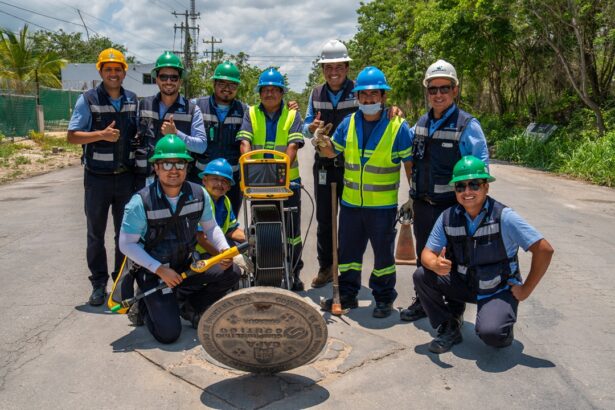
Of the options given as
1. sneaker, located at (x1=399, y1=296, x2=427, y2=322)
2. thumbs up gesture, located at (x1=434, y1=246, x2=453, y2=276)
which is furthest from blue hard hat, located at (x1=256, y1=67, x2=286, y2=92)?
sneaker, located at (x1=399, y1=296, x2=427, y2=322)

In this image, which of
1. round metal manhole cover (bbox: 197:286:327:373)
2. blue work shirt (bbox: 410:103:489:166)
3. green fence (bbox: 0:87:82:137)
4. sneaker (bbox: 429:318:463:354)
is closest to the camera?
round metal manhole cover (bbox: 197:286:327:373)

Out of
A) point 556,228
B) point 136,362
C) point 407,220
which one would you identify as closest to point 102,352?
point 136,362

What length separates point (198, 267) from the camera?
4.05 meters

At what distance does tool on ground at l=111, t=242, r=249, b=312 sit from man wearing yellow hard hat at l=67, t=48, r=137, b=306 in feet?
3.38

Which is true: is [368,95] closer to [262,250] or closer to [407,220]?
[407,220]

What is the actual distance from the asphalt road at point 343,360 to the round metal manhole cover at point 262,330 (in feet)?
→ 0.76

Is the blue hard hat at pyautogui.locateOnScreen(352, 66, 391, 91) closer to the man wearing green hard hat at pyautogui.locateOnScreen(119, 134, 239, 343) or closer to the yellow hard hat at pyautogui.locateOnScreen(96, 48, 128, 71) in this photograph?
the man wearing green hard hat at pyautogui.locateOnScreen(119, 134, 239, 343)

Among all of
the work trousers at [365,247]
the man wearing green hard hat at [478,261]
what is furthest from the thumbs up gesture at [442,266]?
the work trousers at [365,247]

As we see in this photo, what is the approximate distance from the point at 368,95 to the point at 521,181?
10.2 m

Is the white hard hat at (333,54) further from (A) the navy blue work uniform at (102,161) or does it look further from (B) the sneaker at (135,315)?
(B) the sneaker at (135,315)

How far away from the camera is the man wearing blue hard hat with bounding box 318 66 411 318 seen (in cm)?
476

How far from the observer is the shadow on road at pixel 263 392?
3445 millimetres

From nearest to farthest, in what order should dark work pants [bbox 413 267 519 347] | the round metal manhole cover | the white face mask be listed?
the round metal manhole cover → dark work pants [bbox 413 267 519 347] → the white face mask

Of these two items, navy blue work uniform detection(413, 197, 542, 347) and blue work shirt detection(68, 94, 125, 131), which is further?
blue work shirt detection(68, 94, 125, 131)
